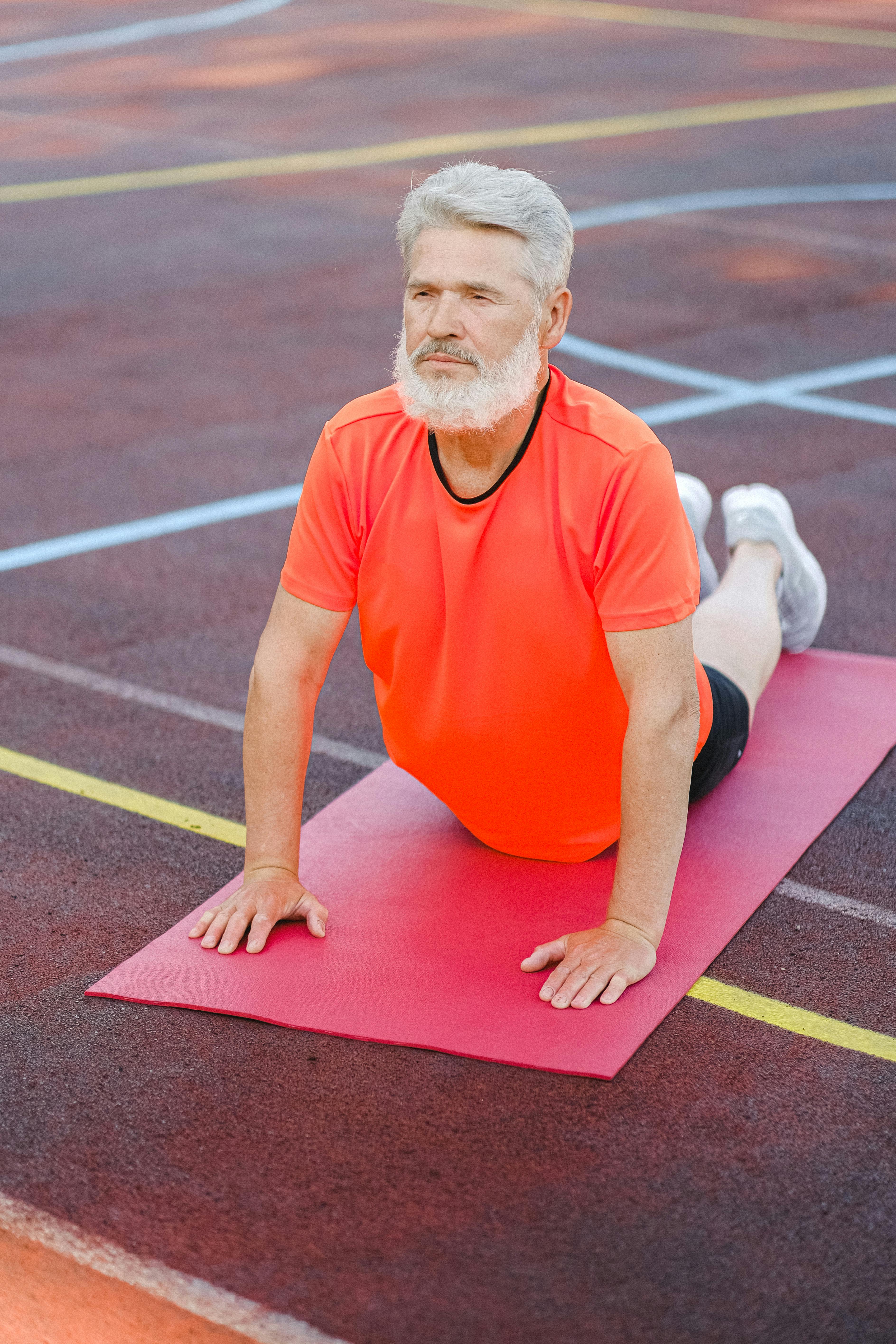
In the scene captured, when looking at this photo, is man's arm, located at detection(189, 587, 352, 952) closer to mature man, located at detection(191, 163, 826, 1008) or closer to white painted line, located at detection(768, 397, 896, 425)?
mature man, located at detection(191, 163, 826, 1008)

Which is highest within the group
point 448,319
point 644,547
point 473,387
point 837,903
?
point 448,319

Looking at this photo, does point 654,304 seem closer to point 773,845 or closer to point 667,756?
point 773,845

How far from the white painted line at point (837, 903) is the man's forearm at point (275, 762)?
119 cm

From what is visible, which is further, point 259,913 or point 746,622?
point 746,622

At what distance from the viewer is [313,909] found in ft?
12.0

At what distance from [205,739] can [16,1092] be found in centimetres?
167

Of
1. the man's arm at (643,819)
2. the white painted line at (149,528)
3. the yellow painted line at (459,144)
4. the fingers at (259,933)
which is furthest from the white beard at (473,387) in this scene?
the yellow painted line at (459,144)

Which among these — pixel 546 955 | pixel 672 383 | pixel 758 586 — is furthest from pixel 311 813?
pixel 672 383

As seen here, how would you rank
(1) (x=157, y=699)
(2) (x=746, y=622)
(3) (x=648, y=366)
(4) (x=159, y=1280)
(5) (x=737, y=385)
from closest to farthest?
(4) (x=159, y=1280) → (2) (x=746, y=622) → (1) (x=157, y=699) → (5) (x=737, y=385) → (3) (x=648, y=366)

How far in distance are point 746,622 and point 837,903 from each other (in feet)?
3.31

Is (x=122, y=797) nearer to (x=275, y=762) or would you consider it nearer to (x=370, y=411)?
(x=275, y=762)

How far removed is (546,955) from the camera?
3467 millimetres

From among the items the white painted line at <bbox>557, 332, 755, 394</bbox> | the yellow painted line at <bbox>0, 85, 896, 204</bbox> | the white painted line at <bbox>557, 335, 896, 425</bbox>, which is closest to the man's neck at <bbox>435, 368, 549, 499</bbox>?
the white painted line at <bbox>557, 335, 896, 425</bbox>

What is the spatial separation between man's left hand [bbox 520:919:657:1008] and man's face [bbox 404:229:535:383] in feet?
3.96
